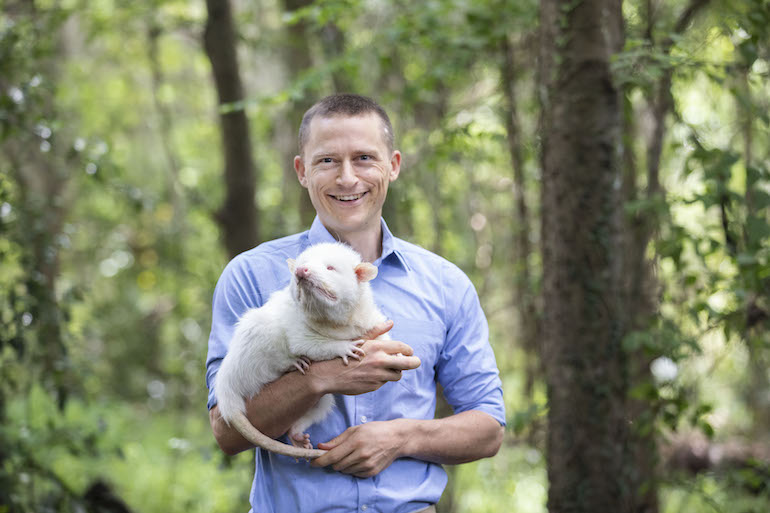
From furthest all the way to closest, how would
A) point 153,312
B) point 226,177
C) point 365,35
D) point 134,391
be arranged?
point 153,312 → point 134,391 → point 365,35 → point 226,177

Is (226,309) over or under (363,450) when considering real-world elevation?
over

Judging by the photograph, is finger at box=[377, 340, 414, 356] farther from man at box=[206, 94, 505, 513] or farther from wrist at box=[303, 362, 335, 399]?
wrist at box=[303, 362, 335, 399]

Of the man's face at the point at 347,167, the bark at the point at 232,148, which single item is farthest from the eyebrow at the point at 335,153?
the bark at the point at 232,148

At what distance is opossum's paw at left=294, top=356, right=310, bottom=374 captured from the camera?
93.3 inches

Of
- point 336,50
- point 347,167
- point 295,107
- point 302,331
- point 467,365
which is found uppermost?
point 336,50

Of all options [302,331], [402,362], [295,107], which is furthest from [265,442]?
[295,107]

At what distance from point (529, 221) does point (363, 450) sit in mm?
4605

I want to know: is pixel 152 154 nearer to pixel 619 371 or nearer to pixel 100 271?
pixel 100 271

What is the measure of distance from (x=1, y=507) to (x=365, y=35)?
20.0 feet

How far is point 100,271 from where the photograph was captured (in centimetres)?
1501

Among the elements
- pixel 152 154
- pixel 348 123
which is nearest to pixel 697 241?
pixel 348 123

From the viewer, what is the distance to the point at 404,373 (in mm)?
2520

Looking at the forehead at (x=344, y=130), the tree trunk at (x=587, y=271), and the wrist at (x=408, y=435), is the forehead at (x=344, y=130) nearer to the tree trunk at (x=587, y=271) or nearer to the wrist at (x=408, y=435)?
the wrist at (x=408, y=435)

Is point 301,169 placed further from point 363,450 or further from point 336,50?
point 336,50
